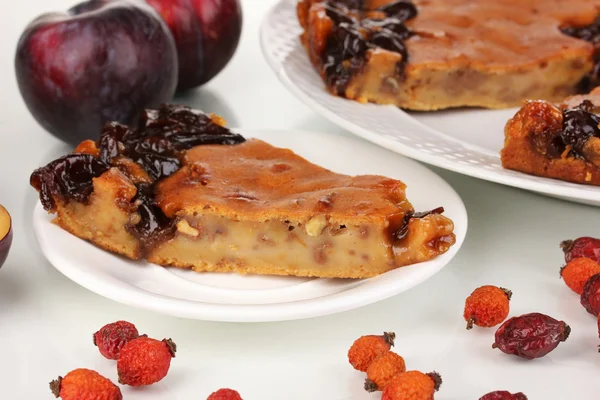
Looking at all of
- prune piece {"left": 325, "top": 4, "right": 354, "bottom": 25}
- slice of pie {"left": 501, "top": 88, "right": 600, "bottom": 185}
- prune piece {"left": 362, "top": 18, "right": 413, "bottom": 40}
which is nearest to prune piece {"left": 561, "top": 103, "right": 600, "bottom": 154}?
slice of pie {"left": 501, "top": 88, "right": 600, "bottom": 185}

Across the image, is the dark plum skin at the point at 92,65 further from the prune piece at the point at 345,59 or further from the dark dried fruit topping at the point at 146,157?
the prune piece at the point at 345,59

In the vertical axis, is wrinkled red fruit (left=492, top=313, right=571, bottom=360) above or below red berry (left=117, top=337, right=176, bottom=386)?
below

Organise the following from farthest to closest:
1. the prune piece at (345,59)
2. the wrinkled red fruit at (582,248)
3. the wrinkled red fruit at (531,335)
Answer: the prune piece at (345,59), the wrinkled red fruit at (582,248), the wrinkled red fruit at (531,335)

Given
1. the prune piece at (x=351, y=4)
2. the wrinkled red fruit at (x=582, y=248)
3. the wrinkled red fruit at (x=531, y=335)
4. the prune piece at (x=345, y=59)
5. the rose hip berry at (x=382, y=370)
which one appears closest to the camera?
the rose hip berry at (x=382, y=370)

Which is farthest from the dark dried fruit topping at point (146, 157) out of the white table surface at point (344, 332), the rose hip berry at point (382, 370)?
the rose hip berry at point (382, 370)

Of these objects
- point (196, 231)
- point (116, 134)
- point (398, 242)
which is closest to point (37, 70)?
point (116, 134)

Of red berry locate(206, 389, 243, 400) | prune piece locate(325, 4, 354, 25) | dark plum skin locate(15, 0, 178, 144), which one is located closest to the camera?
red berry locate(206, 389, 243, 400)

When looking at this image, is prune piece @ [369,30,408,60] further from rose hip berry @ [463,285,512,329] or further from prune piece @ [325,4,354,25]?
rose hip berry @ [463,285,512,329]
